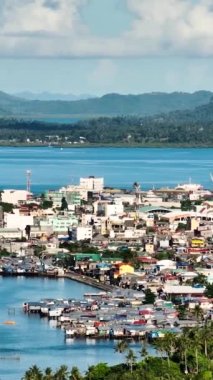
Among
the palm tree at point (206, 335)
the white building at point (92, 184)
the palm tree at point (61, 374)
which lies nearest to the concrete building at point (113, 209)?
the white building at point (92, 184)

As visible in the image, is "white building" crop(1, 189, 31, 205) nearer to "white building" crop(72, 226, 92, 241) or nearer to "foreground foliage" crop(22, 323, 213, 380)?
"white building" crop(72, 226, 92, 241)

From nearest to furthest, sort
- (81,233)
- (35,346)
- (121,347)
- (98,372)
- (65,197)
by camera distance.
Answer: (98,372) < (121,347) < (35,346) < (81,233) < (65,197)

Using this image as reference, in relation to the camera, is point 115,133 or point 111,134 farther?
point 115,133

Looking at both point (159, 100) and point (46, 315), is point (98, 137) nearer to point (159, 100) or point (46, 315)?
point (46, 315)

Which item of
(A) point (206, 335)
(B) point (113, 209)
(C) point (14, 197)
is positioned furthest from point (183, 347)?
(C) point (14, 197)

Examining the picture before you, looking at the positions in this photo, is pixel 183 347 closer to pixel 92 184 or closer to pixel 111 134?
pixel 92 184

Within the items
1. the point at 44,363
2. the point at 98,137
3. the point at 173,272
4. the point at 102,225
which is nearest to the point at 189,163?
the point at 98,137

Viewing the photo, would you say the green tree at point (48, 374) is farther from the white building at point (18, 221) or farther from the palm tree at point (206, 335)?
the white building at point (18, 221)
